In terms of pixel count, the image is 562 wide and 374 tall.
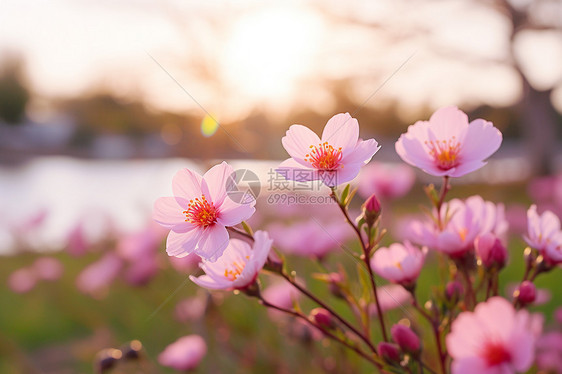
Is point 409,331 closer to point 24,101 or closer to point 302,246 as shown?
point 302,246

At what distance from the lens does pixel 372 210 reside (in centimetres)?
51

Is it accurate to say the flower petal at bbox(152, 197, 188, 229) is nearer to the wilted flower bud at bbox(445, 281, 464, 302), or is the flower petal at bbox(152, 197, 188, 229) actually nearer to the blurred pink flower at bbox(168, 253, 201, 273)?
the wilted flower bud at bbox(445, 281, 464, 302)

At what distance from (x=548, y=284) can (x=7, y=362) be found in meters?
2.45

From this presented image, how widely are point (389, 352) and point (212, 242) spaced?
196 mm

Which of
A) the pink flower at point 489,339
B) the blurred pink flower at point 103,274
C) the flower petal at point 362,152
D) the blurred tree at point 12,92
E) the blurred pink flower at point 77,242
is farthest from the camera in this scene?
the blurred tree at point 12,92

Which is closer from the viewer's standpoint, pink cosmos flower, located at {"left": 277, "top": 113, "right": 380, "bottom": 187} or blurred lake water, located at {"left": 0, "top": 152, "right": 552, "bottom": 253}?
pink cosmos flower, located at {"left": 277, "top": 113, "right": 380, "bottom": 187}

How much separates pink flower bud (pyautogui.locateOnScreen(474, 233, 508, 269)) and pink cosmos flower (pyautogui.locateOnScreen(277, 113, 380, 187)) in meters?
0.15

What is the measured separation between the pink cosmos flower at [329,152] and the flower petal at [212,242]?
0.27ft

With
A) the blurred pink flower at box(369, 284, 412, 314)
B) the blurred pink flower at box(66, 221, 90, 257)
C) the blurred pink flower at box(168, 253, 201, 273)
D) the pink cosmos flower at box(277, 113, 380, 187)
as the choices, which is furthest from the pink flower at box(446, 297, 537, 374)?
the blurred pink flower at box(66, 221, 90, 257)

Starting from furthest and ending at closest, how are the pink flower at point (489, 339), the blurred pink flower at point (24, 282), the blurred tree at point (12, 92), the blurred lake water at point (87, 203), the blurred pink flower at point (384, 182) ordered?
the blurred tree at point (12, 92), the blurred pink flower at point (24, 282), the blurred lake water at point (87, 203), the blurred pink flower at point (384, 182), the pink flower at point (489, 339)

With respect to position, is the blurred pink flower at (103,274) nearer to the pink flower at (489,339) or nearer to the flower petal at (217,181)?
the flower petal at (217,181)

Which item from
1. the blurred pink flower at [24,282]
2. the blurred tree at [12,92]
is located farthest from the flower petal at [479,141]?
the blurred tree at [12,92]

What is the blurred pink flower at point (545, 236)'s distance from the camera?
0.54 metres

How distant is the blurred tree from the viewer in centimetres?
2142
